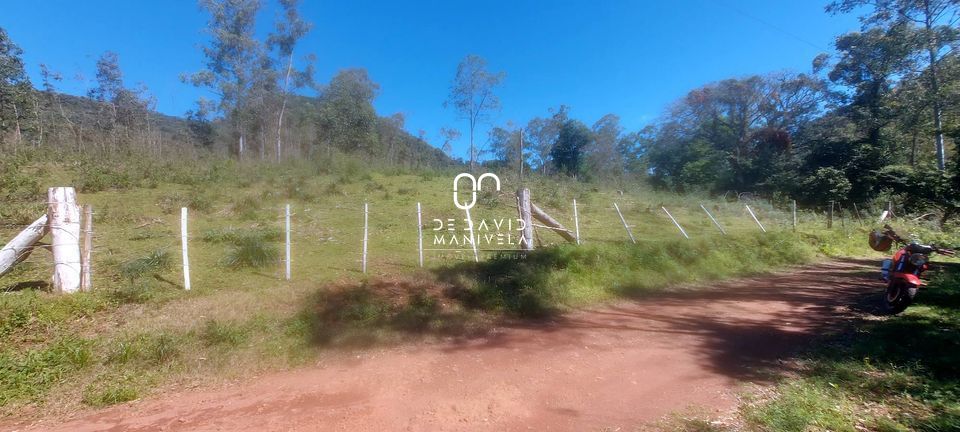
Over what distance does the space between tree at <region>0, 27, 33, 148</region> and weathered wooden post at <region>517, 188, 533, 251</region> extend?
17128 millimetres

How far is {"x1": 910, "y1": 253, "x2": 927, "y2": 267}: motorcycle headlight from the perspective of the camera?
4918mm

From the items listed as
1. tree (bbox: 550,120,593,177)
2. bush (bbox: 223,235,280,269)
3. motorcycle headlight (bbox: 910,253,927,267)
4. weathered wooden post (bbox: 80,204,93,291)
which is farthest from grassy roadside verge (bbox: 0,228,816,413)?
tree (bbox: 550,120,593,177)

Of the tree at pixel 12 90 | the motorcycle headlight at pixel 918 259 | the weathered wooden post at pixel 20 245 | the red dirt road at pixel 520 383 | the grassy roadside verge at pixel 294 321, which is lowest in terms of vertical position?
the red dirt road at pixel 520 383

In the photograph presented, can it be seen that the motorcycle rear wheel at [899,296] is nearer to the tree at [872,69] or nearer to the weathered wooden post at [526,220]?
the weathered wooden post at [526,220]

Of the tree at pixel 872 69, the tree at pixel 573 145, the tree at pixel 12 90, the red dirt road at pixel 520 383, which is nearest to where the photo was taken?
the red dirt road at pixel 520 383

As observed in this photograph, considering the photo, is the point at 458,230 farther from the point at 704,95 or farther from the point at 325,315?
the point at 704,95

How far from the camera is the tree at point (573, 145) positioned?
30.9 meters

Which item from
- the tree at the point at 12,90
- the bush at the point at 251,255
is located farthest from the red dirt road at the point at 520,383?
the tree at the point at 12,90

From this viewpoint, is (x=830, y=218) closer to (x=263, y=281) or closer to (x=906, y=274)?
(x=906, y=274)

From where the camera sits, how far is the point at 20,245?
477 cm

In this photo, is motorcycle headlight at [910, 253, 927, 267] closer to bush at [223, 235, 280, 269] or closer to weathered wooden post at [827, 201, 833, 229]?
bush at [223, 235, 280, 269]

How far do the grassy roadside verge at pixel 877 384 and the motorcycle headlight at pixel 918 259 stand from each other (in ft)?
1.96

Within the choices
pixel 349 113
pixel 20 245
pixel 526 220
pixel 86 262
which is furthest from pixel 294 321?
pixel 349 113

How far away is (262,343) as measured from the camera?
4.36 m
